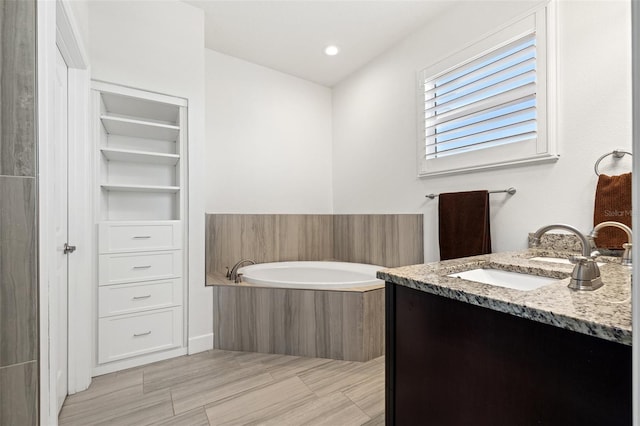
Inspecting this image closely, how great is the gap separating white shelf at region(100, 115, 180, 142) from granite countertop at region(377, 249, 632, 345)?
2009mm

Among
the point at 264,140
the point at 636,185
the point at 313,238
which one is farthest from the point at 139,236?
the point at 636,185

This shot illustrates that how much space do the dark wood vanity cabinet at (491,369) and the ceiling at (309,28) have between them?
2267 mm

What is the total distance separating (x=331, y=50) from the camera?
9.39 ft

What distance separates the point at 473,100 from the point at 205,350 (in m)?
2.68

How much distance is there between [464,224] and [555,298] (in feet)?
4.70

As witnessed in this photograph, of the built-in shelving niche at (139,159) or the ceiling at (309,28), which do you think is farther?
the ceiling at (309,28)

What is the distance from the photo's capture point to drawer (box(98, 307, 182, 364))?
1952 millimetres

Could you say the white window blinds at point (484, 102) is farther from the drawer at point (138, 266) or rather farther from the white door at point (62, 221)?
the white door at point (62, 221)

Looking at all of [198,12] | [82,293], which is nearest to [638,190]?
[82,293]

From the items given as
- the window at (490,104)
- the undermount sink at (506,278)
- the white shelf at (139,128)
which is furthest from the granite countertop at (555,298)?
the white shelf at (139,128)

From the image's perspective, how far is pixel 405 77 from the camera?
104 inches

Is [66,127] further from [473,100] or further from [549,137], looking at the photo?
[549,137]

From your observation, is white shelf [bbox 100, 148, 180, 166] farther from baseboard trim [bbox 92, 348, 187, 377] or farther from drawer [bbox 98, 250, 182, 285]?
baseboard trim [bbox 92, 348, 187, 377]

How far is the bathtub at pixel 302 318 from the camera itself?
84.0 inches
